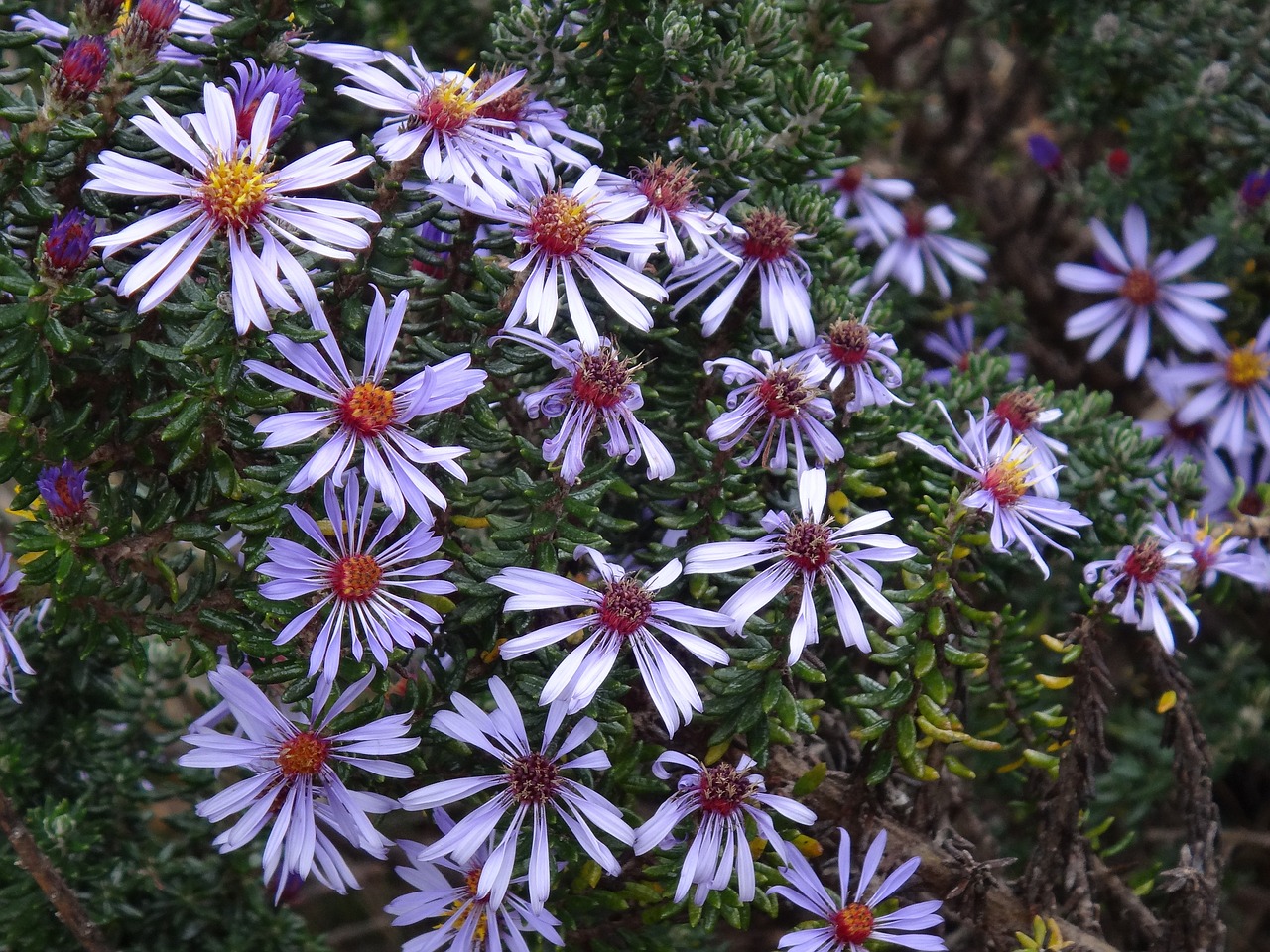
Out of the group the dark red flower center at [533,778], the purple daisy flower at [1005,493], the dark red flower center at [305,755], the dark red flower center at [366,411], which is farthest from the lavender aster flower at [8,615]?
the purple daisy flower at [1005,493]

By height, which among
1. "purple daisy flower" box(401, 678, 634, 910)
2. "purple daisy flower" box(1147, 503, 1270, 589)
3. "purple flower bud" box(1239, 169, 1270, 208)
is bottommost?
"purple daisy flower" box(401, 678, 634, 910)

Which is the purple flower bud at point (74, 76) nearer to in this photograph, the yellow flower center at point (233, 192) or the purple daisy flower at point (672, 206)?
the yellow flower center at point (233, 192)

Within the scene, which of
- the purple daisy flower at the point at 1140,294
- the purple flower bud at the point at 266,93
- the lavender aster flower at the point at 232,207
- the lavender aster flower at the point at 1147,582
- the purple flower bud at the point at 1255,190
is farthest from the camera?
the purple daisy flower at the point at 1140,294

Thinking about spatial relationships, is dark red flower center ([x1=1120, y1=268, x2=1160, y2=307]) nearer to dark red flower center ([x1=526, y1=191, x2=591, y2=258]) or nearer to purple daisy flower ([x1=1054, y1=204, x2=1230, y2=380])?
purple daisy flower ([x1=1054, y1=204, x2=1230, y2=380])

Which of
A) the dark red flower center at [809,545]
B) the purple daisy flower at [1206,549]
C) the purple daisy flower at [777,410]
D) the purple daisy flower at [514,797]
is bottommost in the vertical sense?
the purple daisy flower at [514,797]

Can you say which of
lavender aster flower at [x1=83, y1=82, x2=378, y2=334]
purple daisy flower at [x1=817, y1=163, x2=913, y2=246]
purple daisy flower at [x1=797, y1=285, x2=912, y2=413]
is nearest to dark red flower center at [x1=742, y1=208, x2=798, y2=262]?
purple daisy flower at [x1=797, y1=285, x2=912, y2=413]

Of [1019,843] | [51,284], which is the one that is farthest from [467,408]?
[1019,843]
